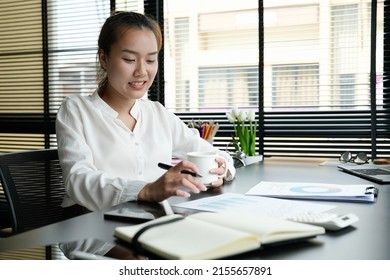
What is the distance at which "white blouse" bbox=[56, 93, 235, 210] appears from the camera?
4.12 feet

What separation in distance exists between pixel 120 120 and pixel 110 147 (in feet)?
0.39

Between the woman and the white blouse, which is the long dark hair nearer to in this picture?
the woman

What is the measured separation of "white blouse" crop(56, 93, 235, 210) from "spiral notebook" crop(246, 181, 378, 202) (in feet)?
0.56

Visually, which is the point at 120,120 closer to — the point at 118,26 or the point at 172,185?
the point at 118,26

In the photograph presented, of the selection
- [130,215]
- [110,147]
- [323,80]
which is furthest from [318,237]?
[323,80]

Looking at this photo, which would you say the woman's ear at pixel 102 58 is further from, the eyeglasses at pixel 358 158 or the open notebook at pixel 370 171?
the eyeglasses at pixel 358 158

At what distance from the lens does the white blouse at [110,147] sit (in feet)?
4.12

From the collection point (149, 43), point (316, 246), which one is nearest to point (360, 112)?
point (149, 43)

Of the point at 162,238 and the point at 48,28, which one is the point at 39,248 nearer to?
the point at 162,238

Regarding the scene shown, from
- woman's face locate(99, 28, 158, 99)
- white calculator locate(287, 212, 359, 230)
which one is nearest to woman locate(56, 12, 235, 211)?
woman's face locate(99, 28, 158, 99)

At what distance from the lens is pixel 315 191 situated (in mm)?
1251

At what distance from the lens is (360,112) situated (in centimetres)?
257

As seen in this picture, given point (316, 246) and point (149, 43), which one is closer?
point (316, 246)
